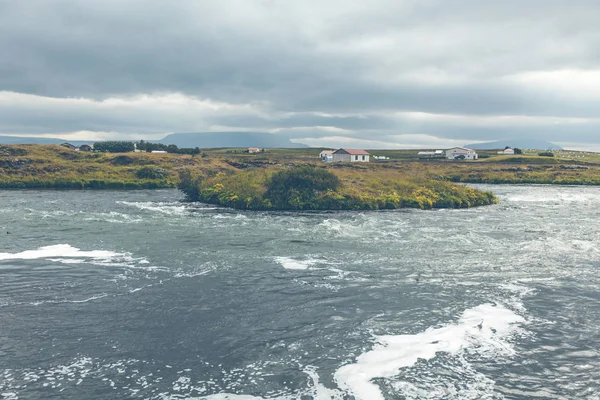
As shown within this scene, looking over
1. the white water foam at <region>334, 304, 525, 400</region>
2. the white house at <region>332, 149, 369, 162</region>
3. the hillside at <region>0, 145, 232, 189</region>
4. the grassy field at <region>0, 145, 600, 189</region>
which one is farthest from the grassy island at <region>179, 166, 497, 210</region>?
the white house at <region>332, 149, 369, 162</region>

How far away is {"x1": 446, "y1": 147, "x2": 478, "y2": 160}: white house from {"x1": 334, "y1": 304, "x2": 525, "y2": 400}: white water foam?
17480 centimetres

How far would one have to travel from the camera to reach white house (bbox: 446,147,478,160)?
187 m

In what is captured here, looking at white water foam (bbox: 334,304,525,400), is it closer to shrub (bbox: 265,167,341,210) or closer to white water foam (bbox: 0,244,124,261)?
white water foam (bbox: 0,244,124,261)

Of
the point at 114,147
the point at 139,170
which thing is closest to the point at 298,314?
the point at 139,170

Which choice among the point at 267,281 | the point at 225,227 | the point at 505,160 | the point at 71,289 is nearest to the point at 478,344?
the point at 267,281

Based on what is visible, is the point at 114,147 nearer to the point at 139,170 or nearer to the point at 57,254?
the point at 139,170

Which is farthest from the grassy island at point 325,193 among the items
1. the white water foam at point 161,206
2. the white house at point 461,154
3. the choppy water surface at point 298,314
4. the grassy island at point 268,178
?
the white house at point 461,154

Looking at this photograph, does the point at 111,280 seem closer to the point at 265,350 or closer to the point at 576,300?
the point at 265,350

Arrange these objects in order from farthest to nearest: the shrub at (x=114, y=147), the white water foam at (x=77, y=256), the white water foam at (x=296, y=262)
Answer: the shrub at (x=114, y=147)
the white water foam at (x=77, y=256)
the white water foam at (x=296, y=262)

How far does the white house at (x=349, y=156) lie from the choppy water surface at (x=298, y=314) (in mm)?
125264

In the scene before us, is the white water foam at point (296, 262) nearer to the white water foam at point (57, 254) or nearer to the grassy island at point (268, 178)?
the white water foam at point (57, 254)

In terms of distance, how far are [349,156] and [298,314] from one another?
149 meters

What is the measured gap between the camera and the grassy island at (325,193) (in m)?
63.3

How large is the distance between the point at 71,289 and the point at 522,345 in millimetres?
23838
